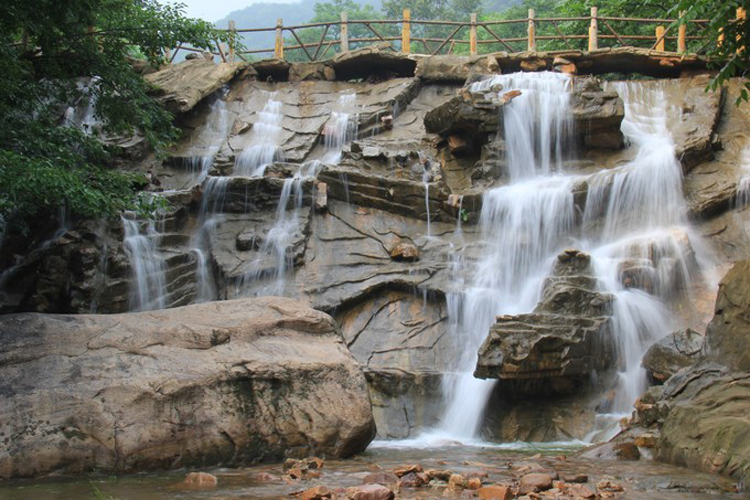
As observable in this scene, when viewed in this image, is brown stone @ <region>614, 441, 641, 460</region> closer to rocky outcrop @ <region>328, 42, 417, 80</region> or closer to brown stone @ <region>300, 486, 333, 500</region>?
brown stone @ <region>300, 486, 333, 500</region>

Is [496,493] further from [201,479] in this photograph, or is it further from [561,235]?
[561,235]

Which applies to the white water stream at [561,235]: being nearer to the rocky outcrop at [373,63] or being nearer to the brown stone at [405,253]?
the brown stone at [405,253]

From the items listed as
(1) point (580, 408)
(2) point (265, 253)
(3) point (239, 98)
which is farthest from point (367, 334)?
(3) point (239, 98)

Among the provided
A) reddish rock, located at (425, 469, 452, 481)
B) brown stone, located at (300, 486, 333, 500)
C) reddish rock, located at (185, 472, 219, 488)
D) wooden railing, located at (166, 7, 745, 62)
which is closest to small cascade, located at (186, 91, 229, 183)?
wooden railing, located at (166, 7, 745, 62)

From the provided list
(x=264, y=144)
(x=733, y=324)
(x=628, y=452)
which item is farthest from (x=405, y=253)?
(x=628, y=452)

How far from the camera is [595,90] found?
15086 mm

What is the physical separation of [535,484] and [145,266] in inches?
361

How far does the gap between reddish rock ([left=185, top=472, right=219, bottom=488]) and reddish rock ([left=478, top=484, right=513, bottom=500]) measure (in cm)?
198

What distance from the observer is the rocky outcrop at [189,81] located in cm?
1734

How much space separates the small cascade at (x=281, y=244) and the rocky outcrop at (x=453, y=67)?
583 cm

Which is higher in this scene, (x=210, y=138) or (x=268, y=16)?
(x=268, y=16)

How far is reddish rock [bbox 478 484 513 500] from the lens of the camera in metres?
4.49

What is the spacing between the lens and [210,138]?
17.4 meters

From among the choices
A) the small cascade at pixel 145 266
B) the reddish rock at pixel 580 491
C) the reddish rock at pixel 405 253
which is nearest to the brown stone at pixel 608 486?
the reddish rock at pixel 580 491
